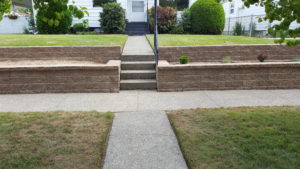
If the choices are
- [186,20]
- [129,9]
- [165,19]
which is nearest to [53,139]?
[165,19]

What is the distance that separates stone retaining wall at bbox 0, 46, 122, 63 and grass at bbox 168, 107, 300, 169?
4498 mm

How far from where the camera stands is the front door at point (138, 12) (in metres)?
19.3

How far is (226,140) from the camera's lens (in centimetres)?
A: 382

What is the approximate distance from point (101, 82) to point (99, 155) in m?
3.67

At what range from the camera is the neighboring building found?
18.0 meters

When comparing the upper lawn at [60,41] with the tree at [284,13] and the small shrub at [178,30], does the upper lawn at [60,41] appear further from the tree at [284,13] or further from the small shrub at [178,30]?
the tree at [284,13]

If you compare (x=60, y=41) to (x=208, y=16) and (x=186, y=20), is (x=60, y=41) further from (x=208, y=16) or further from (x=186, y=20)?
(x=208, y=16)

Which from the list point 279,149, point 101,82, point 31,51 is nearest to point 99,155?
point 279,149

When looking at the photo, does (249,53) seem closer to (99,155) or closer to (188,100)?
(188,100)

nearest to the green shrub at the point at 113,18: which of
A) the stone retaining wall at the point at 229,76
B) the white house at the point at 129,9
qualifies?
the white house at the point at 129,9

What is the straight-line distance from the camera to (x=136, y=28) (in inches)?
722

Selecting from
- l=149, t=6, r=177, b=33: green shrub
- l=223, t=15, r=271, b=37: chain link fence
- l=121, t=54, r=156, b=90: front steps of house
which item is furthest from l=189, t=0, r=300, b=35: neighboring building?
l=121, t=54, r=156, b=90: front steps of house

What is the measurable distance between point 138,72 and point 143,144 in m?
3.93

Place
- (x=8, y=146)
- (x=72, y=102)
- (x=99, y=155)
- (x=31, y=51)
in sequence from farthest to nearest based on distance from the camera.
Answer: (x=31, y=51), (x=72, y=102), (x=8, y=146), (x=99, y=155)
